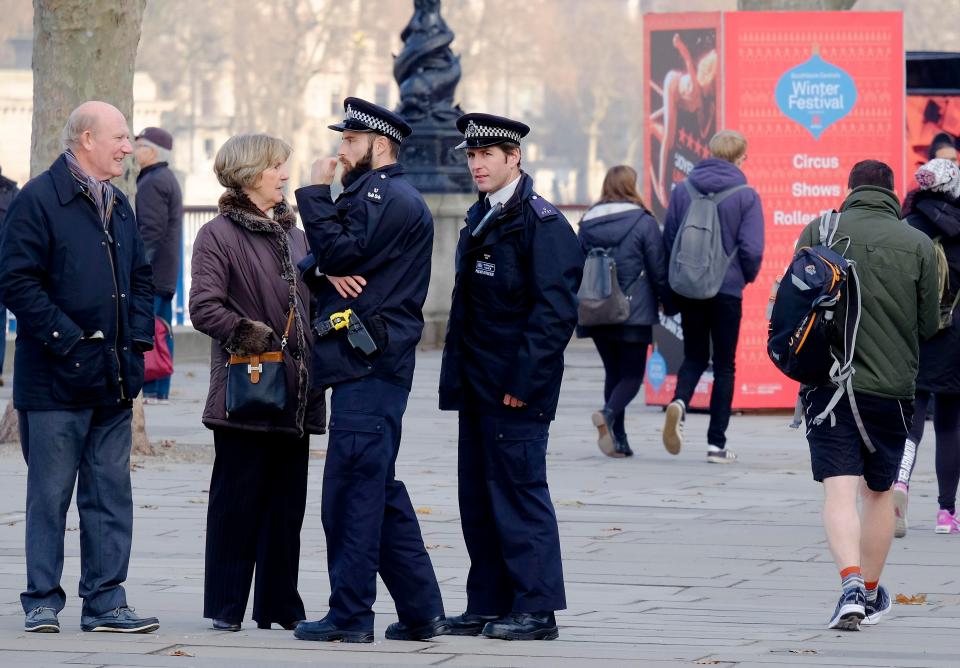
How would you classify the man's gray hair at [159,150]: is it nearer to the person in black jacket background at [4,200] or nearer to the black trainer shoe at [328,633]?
the person in black jacket background at [4,200]

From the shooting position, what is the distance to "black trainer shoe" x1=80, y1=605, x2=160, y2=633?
6.80 metres

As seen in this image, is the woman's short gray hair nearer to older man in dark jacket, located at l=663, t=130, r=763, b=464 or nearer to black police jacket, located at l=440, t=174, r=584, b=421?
black police jacket, located at l=440, t=174, r=584, b=421

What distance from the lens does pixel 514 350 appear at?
6859 millimetres

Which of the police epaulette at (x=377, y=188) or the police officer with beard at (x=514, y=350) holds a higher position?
the police epaulette at (x=377, y=188)

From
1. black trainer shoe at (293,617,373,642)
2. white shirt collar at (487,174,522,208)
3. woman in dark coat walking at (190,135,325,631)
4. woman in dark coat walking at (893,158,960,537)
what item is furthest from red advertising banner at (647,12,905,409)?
black trainer shoe at (293,617,373,642)

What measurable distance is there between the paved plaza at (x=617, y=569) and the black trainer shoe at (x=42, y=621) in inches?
2.3

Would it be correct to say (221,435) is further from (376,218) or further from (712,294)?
(712,294)

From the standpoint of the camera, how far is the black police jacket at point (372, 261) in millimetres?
6598

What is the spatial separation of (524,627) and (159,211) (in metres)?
8.36

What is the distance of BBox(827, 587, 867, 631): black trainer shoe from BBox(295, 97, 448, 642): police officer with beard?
58.2 inches

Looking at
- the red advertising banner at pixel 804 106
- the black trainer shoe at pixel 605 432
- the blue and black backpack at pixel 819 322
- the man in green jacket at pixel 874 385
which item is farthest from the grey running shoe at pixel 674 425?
the blue and black backpack at pixel 819 322

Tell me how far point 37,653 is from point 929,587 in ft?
11.8

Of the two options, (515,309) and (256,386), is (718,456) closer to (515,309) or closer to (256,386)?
(515,309)

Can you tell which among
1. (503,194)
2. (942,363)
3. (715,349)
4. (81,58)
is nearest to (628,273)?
(715,349)
